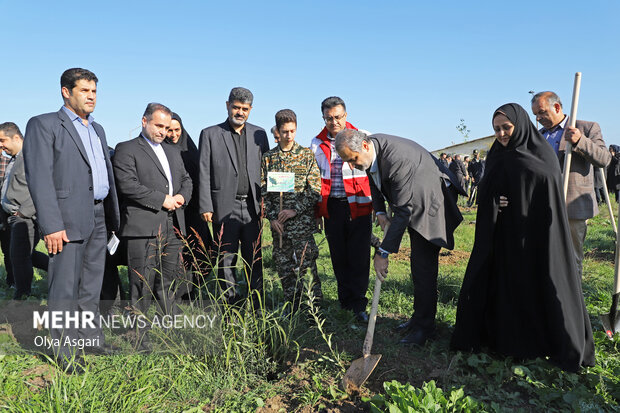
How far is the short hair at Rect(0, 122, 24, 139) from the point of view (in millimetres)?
4906

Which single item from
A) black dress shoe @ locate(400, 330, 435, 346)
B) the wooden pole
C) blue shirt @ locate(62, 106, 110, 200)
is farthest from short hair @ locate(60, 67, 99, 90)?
the wooden pole

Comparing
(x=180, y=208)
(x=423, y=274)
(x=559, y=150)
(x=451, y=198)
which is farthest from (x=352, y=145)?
(x=559, y=150)

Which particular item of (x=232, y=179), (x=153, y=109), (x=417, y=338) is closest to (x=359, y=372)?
(x=417, y=338)

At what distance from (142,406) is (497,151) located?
2965 millimetres

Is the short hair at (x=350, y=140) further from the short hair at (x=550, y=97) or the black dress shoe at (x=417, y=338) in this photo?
the short hair at (x=550, y=97)

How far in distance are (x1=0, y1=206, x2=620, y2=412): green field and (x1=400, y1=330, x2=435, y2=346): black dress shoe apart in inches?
2.1

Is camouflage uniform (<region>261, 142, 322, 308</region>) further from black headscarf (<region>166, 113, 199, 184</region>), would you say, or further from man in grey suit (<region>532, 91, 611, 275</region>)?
man in grey suit (<region>532, 91, 611, 275</region>)

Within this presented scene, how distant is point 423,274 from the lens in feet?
11.7

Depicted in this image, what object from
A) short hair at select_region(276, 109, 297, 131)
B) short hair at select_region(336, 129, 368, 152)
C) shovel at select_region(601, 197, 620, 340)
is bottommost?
shovel at select_region(601, 197, 620, 340)

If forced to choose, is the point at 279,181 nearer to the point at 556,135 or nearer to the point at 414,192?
the point at 414,192

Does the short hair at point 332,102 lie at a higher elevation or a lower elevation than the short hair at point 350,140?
higher

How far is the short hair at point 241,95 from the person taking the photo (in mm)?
4086

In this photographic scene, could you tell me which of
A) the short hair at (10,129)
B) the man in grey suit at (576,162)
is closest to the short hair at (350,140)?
the man in grey suit at (576,162)

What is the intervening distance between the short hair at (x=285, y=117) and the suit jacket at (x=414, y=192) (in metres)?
0.95
